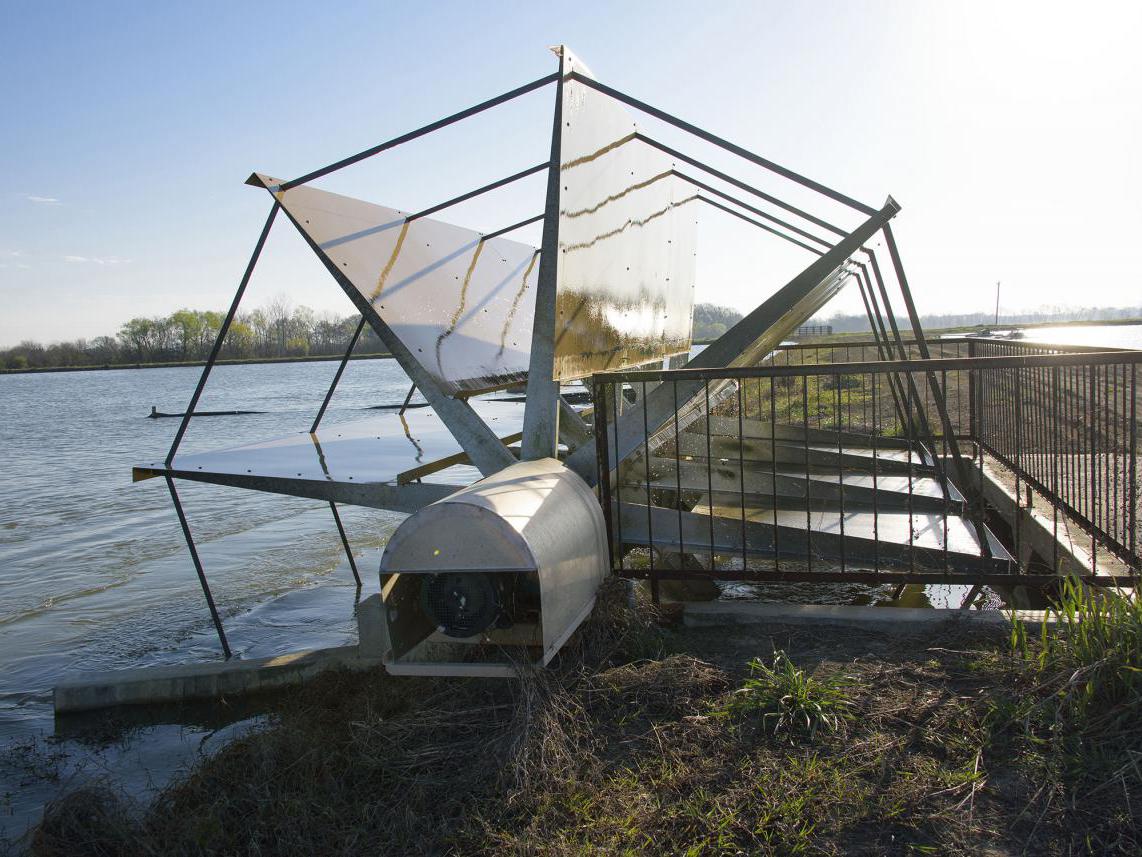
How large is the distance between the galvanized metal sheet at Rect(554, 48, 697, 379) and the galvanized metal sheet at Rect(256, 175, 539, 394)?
3.13 ft

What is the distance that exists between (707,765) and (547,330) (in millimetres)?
2736

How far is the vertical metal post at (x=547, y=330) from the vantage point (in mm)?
5059

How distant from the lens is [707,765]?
3.37m

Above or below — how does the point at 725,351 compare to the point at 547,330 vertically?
below

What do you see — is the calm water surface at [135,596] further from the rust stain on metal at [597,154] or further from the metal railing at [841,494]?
the rust stain on metal at [597,154]

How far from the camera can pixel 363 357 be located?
138 meters

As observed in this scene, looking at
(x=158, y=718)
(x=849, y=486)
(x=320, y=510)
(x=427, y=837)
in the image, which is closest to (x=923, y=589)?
(x=849, y=486)

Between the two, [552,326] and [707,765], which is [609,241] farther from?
[707,765]

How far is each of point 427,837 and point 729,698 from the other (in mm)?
1500

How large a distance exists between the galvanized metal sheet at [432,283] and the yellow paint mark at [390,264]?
→ 0.01m

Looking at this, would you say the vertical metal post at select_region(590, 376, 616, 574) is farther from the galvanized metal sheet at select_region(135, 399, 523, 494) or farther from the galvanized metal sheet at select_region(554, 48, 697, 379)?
the galvanized metal sheet at select_region(135, 399, 523, 494)

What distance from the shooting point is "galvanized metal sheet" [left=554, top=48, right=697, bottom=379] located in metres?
5.33

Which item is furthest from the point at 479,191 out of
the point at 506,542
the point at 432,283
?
the point at 506,542

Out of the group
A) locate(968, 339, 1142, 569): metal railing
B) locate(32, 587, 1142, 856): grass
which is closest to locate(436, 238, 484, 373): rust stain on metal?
locate(32, 587, 1142, 856): grass
